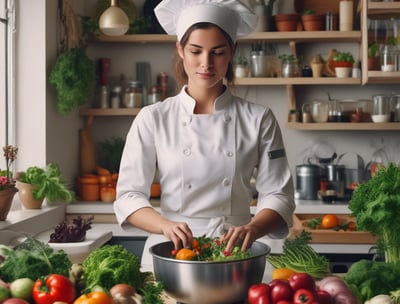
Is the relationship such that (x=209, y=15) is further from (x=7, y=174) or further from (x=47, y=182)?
(x=47, y=182)

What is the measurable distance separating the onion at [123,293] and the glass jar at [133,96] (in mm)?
2963

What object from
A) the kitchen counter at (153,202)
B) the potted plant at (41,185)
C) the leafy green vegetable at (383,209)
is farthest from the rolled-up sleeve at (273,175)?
the potted plant at (41,185)

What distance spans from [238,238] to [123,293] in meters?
0.34

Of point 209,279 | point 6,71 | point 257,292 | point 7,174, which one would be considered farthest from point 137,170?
point 6,71

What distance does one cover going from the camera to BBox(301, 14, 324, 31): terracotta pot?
4.31 meters

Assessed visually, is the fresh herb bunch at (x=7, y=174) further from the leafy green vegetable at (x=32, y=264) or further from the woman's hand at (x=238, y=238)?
the woman's hand at (x=238, y=238)

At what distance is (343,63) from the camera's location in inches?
169

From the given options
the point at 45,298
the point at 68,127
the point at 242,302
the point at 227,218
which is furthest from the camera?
the point at 68,127

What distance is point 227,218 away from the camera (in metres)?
2.19

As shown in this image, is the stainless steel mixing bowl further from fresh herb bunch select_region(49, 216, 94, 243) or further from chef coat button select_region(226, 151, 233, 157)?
fresh herb bunch select_region(49, 216, 94, 243)

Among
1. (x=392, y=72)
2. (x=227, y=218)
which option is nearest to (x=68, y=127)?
(x=392, y=72)

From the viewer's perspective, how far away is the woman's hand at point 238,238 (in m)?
1.71

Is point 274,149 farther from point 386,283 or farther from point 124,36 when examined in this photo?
point 124,36

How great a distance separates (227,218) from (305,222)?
1728 millimetres
